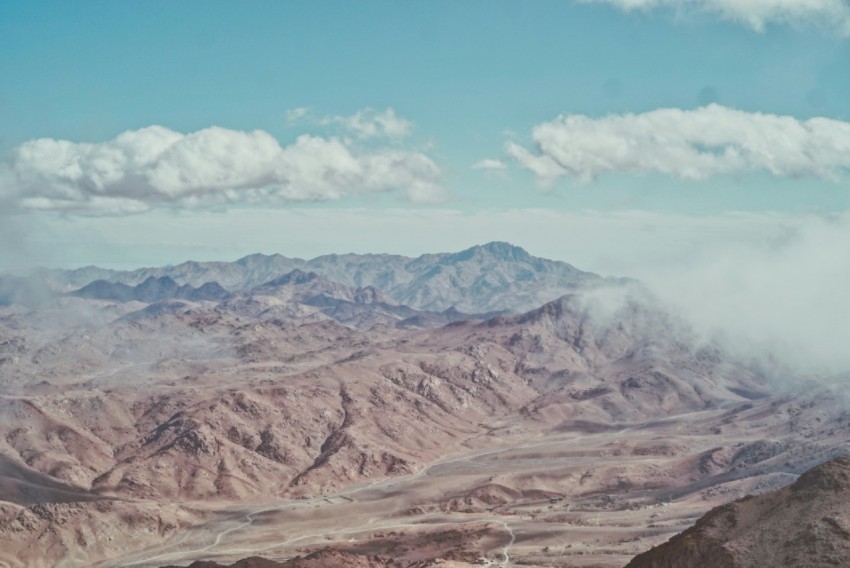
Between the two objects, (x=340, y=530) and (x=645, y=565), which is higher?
(x=645, y=565)

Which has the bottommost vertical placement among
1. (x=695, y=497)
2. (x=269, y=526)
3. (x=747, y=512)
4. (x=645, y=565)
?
(x=269, y=526)

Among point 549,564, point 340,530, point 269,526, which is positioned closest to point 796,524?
point 549,564

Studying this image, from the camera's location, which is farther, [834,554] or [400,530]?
[400,530]

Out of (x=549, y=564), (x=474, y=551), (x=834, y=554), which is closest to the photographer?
(x=834, y=554)

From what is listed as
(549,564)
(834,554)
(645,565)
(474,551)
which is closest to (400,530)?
(474,551)

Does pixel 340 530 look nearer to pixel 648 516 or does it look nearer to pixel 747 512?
pixel 648 516

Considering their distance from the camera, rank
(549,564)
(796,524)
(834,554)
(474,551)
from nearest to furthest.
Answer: (834,554)
(796,524)
(549,564)
(474,551)
